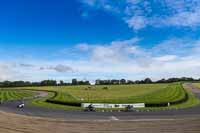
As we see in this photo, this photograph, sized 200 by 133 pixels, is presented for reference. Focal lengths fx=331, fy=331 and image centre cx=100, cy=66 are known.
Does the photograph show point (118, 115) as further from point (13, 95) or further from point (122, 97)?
point (13, 95)

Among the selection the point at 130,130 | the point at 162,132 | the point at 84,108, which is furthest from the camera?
the point at 84,108

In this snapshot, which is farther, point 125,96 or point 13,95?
point 13,95

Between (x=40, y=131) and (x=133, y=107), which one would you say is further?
(x=133, y=107)

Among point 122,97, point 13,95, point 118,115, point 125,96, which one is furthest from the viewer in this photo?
point 13,95

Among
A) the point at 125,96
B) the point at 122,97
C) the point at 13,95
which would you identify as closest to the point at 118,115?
the point at 122,97

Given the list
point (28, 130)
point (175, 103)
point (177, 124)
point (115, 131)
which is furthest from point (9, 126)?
point (175, 103)

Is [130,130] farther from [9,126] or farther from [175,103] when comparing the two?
[175,103]

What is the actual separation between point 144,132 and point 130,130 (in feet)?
4.20

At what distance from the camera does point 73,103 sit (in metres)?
65.7

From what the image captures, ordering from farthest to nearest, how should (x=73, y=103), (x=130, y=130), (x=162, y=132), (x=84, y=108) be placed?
1. (x=73, y=103)
2. (x=84, y=108)
3. (x=130, y=130)
4. (x=162, y=132)

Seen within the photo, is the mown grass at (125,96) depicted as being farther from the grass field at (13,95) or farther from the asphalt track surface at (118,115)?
the asphalt track surface at (118,115)

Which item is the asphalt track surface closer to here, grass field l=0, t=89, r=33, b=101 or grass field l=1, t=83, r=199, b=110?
grass field l=1, t=83, r=199, b=110

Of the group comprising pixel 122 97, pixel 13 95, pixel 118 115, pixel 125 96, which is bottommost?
pixel 118 115

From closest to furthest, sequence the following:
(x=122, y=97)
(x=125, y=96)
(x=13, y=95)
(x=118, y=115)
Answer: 1. (x=118, y=115)
2. (x=122, y=97)
3. (x=125, y=96)
4. (x=13, y=95)
